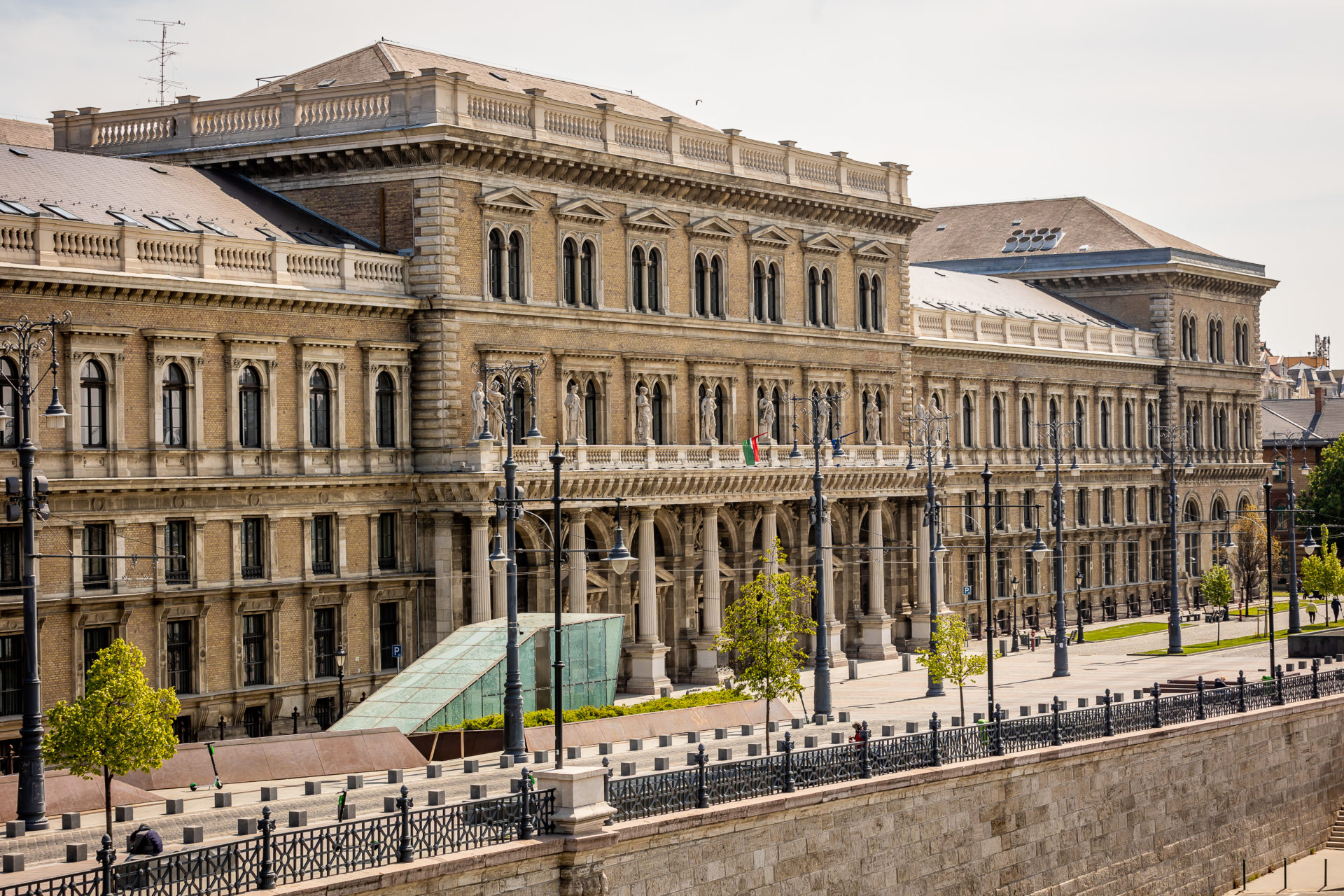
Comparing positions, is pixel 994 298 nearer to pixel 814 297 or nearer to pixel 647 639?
pixel 814 297

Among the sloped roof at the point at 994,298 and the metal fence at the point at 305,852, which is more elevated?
the sloped roof at the point at 994,298

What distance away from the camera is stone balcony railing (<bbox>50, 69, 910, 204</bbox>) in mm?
66750

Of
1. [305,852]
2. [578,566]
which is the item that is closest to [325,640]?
[578,566]

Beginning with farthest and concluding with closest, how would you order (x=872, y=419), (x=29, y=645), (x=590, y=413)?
(x=872, y=419), (x=590, y=413), (x=29, y=645)

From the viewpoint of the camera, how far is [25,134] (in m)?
75.6

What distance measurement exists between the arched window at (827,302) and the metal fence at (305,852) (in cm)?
5158

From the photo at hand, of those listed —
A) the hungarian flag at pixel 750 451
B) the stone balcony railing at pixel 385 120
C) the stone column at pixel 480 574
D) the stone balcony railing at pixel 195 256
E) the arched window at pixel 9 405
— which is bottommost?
the stone column at pixel 480 574

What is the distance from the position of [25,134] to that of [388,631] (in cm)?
2390

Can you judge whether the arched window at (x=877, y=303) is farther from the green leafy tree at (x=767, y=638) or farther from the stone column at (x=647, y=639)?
the green leafy tree at (x=767, y=638)

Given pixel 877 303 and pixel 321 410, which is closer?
pixel 321 410

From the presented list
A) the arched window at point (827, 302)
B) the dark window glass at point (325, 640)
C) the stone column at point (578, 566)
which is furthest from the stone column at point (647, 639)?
the arched window at point (827, 302)

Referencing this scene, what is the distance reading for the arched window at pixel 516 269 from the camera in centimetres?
6944

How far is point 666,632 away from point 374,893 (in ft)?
149

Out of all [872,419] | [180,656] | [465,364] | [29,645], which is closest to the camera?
[29,645]
